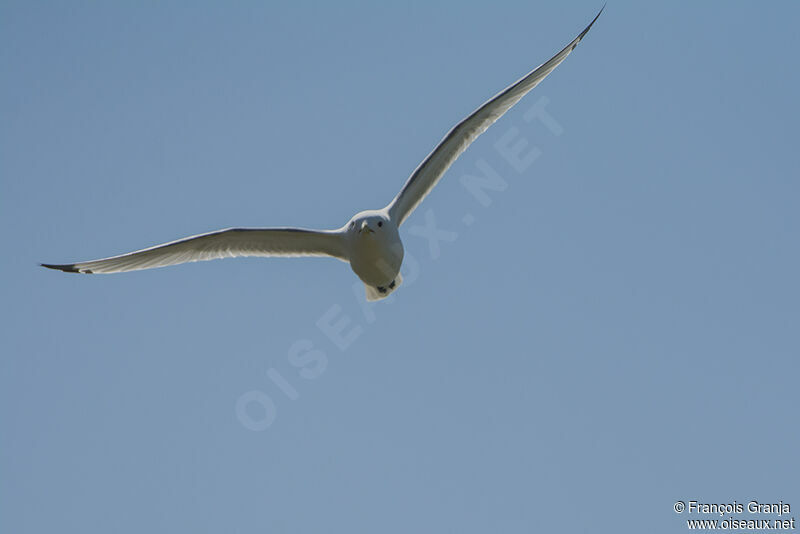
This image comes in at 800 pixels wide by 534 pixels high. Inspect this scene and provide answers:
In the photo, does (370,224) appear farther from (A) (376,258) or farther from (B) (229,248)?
(B) (229,248)

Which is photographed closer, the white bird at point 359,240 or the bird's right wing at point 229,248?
the white bird at point 359,240

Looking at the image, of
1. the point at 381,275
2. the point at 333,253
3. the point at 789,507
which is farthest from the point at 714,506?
the point at 333,253

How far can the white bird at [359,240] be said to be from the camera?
11.9 meters

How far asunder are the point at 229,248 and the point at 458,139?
329 cm

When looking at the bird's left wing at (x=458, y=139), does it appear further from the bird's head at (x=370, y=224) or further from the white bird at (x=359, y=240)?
the bird's head at (x=370, y=224)

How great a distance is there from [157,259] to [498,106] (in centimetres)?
484

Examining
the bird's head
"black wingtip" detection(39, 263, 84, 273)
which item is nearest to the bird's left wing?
the bird's head

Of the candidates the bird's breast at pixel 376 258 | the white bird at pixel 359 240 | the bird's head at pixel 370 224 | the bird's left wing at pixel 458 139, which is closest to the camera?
the bird's head at pixel 370 224

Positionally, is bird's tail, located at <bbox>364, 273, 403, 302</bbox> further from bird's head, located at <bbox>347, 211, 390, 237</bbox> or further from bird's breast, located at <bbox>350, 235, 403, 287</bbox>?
bird's head, located at <bbox>347, 211, 390, 237</bbox>

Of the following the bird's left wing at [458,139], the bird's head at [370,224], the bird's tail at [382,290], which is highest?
the bird's left wing at [458,139]

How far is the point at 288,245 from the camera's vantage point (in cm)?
1288

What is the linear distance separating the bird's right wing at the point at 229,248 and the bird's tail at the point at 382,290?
526 mm

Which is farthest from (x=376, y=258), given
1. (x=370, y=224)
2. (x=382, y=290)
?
(x=382, y=290)

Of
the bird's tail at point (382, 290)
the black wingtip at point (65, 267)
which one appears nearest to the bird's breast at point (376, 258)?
the bird's tail at point (382, 290)
